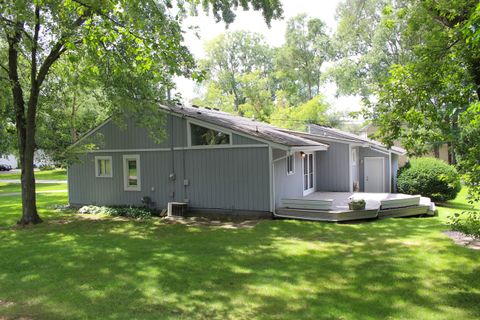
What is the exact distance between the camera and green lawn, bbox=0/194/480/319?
5.24m

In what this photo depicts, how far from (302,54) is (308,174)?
102ft

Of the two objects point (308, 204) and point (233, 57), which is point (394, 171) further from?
point (233, 57)

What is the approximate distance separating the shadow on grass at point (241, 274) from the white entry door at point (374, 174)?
862cm

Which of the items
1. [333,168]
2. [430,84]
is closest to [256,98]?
[333,168]

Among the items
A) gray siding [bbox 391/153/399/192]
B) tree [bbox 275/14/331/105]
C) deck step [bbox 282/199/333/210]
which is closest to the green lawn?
deck step [bbox 282/199/333/210]

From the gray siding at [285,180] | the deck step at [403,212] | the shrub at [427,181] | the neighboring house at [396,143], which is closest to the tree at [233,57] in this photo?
the neighboring house at [396,143]

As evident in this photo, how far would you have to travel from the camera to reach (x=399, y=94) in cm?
720

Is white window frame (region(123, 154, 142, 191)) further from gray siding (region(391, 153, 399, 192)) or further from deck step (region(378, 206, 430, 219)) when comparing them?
gray siding (region(391, 153, 399, 192))

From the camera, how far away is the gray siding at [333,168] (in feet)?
59.0

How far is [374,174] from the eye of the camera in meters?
19.7

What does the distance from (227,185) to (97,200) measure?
21.6 ft

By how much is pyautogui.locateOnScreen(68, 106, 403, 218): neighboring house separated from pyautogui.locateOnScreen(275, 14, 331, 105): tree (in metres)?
27.8

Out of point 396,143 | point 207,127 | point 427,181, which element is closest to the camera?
point 207,127

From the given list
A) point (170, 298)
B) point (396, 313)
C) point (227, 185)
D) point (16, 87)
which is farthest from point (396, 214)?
point (16, 87)
